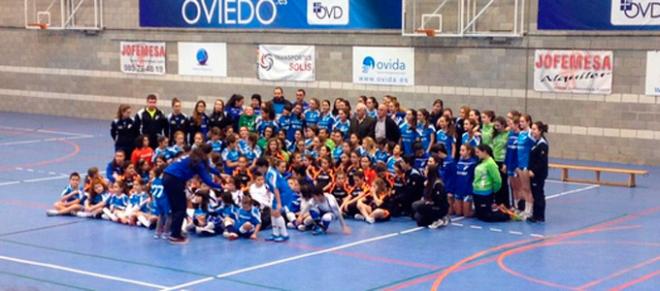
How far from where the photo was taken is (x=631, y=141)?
25.4 m

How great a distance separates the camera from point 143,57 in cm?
3466

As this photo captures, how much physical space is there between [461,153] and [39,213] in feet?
25.9

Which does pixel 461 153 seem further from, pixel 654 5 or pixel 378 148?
pixel 654 5

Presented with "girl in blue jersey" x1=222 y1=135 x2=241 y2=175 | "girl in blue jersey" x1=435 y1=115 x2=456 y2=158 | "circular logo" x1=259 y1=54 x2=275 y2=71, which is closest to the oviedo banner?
"girl in blue jersey" x1=435 y1=115 x2=456 y2=158

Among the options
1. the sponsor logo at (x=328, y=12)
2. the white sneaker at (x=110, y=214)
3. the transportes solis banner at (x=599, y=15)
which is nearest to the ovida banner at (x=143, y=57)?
the sponsor logo at (x=328, y=12)

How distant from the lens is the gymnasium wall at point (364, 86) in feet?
83.2

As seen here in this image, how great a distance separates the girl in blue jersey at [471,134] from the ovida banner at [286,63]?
11.6 m

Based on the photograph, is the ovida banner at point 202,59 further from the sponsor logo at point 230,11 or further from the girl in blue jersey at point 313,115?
the girl in blue jersey at point 313,115

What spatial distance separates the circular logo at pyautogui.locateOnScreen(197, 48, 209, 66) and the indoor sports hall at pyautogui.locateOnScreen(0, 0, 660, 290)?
6cm

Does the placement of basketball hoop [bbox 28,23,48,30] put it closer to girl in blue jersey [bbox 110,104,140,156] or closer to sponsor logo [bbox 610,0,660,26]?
girl in blue jersey [bbox 110,104,140,156]

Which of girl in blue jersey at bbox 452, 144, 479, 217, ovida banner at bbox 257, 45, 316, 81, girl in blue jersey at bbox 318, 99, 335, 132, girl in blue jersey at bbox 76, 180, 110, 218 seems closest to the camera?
girl in blue jersey at bbox 452, 144, 479, 217

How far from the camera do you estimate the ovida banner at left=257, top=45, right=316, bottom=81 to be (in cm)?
3067

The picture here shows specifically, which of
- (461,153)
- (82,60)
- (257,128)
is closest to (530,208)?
(461,153)

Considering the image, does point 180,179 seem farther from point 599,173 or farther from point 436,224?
point 599,173
